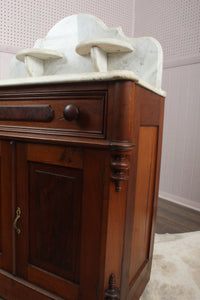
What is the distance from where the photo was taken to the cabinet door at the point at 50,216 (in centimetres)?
100

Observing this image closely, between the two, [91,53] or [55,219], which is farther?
[91,53]

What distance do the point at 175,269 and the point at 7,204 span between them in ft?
4.17

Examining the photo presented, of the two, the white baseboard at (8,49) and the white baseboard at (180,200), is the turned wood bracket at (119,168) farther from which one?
the white baseboard at (180,200)

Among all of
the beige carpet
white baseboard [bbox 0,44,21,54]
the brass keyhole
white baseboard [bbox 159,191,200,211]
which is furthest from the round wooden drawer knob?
white baseboard [bbox 159,191,200,211]

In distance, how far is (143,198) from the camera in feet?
3.98

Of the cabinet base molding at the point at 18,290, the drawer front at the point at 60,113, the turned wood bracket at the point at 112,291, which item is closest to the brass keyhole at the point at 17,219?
the cabinet base molding at the point at 18,290

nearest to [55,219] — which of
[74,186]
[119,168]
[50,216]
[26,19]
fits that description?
[50,216]

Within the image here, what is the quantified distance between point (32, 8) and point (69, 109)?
237cm

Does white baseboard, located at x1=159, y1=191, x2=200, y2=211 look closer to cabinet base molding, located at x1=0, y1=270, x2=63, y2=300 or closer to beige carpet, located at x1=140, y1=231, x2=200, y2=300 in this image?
beige carpet, located at x1=140, y1=231, x2=200, y2=300

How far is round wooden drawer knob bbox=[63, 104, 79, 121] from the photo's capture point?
34.7 inches

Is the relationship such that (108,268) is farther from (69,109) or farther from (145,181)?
(69,109)

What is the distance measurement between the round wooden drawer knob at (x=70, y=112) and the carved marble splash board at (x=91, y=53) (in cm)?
31

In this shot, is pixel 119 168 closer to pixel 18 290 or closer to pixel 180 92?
pixel 18 290

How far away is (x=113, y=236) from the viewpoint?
0.93 m
